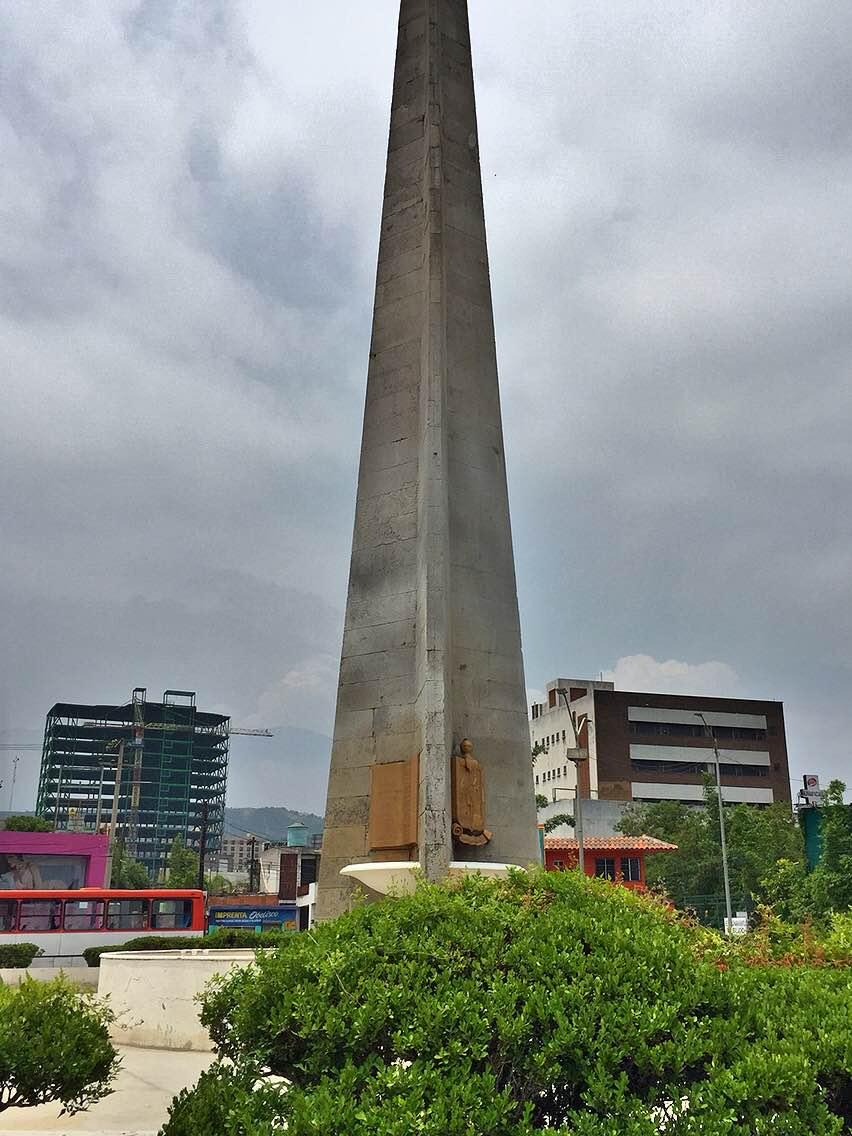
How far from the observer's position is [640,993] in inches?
202

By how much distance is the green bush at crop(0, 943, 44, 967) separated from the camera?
23.9 metres

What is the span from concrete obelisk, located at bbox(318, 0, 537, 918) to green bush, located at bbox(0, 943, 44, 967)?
12.4 metres

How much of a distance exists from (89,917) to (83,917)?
0.16 meters

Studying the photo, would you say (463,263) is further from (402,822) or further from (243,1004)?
(243,1004)

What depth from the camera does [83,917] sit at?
90.7ft

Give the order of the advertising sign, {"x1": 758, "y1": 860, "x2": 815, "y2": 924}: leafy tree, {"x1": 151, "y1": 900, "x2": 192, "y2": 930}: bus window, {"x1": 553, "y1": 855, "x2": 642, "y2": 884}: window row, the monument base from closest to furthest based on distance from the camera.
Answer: the monument base
{"x1": 151, "y1": 900, "x2": 192, "y2": 930}: bus window
{"x1": 758, "y1": 860, "x2": 815, "y2": 924}: leafy tree
{"x1": 553, "y1": 855, "x2": 642, "y2": 884}: window row
the advertising sign

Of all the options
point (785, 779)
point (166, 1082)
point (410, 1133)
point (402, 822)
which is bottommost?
point (166, 1082)

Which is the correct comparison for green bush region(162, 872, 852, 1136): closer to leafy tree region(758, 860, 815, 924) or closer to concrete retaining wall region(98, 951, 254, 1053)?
concrete retaining wall region(98, 951, 254, 1053)

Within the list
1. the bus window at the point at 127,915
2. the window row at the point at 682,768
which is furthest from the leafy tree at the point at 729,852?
the window row at the point at 682,768

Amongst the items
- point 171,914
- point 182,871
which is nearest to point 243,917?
point 171,914

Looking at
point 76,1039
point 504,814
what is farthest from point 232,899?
point 76,1039

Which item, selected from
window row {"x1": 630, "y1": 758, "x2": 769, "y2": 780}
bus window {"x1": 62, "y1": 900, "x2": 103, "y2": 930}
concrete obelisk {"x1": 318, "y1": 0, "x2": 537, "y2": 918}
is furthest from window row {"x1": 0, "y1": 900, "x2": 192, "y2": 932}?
window row {"x1": 630, "y1": 758, "x2": 769, "y2": 780}

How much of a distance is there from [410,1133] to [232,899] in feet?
260

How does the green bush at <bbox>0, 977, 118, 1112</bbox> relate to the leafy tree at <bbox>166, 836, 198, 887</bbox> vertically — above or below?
below
